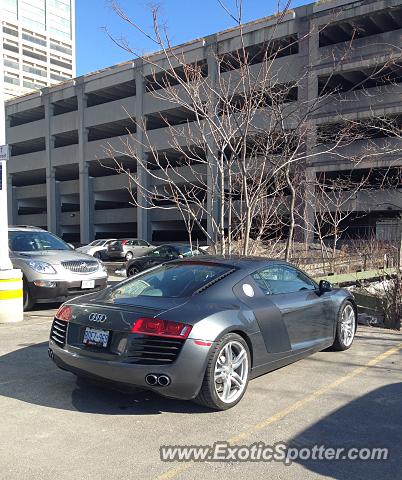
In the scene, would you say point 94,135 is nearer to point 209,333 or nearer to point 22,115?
point 22,115

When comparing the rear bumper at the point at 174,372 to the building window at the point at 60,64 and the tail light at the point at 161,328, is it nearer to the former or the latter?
the tail light at the point at 161,328

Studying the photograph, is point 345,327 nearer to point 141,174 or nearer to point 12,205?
point 141,174

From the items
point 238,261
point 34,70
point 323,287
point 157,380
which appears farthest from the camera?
point 34,70

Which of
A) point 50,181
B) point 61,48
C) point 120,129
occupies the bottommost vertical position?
point 50,181

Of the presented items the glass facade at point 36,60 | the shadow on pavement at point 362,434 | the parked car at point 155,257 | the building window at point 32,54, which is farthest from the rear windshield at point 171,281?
the building window at point 32,54

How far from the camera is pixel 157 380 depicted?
3.94m

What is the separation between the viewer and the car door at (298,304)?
5129mm

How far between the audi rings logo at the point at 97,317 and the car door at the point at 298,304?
60.4 inches

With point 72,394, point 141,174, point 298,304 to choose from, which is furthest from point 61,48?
point 72,394

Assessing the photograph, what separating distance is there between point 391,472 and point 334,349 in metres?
3.25

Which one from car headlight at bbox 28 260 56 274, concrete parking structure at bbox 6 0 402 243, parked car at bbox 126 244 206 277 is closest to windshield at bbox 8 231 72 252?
car headlight at bbox 28 260 56 274

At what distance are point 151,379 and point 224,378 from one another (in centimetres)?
69

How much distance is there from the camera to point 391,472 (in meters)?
3.22

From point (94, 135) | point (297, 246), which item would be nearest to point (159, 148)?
point (94, 135)
